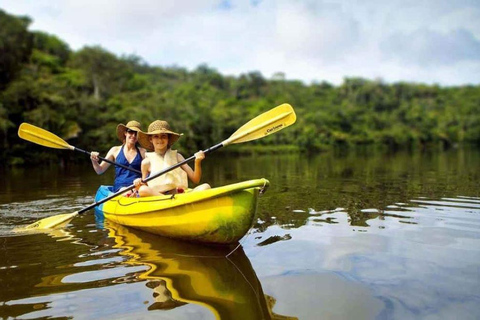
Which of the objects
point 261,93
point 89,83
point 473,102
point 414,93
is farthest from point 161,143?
point 414,93

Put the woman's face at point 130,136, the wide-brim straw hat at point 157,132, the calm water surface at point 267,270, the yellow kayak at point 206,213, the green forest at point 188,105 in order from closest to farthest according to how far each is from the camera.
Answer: the calm water surface at point 267,270 < the yellow kayak at point 206,213 < the wide-brim straw hat at point 157,132 < the woman's face at point 130,136 < the green forest at point 188,105

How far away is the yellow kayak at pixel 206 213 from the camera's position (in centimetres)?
379

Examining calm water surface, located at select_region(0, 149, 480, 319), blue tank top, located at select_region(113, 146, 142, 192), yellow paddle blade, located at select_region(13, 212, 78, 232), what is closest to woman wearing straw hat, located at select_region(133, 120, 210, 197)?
calm water surface, located at select_region(0, 149, 480, 319)

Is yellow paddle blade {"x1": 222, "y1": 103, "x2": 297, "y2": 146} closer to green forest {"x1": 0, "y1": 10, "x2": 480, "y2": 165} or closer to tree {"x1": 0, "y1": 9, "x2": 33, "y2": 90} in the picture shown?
green forest {"x1": 0, "y1": 10, "x2": 480, "y2": 165}

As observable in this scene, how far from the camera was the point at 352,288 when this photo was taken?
119 inches

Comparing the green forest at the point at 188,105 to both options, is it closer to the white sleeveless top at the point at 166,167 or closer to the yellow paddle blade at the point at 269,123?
the white sleeveless top at the point at 166,167

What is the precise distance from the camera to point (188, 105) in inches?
1486

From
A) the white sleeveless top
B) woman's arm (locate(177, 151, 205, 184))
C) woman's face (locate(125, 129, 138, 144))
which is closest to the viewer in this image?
woman's arm (locate(177, 151, 205, 184))

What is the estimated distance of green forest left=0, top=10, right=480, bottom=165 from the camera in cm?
2219

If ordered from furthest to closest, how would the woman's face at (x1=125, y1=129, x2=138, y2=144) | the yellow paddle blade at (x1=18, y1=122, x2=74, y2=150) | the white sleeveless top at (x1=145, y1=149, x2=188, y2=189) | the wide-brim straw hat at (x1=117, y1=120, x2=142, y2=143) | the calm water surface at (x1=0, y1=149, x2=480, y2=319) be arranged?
the yellow paddle blade at (x1=18, y1=122, x2=74, y2=150)
the woman's face at (x1=125, y1=129, x2=138, y2=144)
the wide-brim straw hat at (x1=117, y1=120, x2=142, y2=143)
the white sleeveless top at (x1=145, y1=149, x2=188, y2=189)
the calm water surface at (x1=0, y1=149, x2=480, y2=319)

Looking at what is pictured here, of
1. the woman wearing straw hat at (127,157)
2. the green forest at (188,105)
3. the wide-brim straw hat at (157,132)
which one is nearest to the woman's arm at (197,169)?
the wide-brim straw hat at (157,132)

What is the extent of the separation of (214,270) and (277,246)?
37.7 inches

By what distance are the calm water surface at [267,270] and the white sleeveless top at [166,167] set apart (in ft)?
2.23

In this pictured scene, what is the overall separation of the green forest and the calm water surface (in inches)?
665
